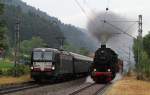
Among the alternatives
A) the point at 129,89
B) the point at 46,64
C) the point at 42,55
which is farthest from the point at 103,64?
the point at 129,89

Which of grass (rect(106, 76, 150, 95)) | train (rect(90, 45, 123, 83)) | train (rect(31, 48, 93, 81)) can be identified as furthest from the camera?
train (rect(90, 45, 123, 83))

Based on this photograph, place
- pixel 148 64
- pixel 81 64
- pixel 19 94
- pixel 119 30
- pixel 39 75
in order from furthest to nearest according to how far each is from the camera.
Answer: pixel 148 64
pixel 81 64
pixel 119 30
pixel 39 75
pixel 19 94

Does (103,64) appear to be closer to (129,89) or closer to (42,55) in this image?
(42,55)

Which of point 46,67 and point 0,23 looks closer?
point 46,67

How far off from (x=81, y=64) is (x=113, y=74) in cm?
1238

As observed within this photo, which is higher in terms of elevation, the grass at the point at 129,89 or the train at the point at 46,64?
the train at the point at 46,64

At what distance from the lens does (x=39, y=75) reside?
43.5 m

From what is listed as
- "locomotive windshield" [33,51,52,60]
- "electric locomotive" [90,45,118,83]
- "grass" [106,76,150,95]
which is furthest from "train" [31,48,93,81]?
"grass" [106,76,150,95]

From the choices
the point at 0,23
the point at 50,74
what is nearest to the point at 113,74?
the point at 50,74

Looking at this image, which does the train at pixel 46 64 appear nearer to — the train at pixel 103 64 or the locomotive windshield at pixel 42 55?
the locomotive windshield at pixel 42 55

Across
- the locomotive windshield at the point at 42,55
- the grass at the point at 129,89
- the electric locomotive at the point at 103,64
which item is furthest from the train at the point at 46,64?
the grass at the point at 129,89

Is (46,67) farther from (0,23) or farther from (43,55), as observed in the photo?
(0,23)

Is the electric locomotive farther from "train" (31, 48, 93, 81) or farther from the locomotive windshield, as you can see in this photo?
the locomotive windshield

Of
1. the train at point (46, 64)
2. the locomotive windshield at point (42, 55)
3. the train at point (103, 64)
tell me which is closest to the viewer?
the train at point (46, 64)
